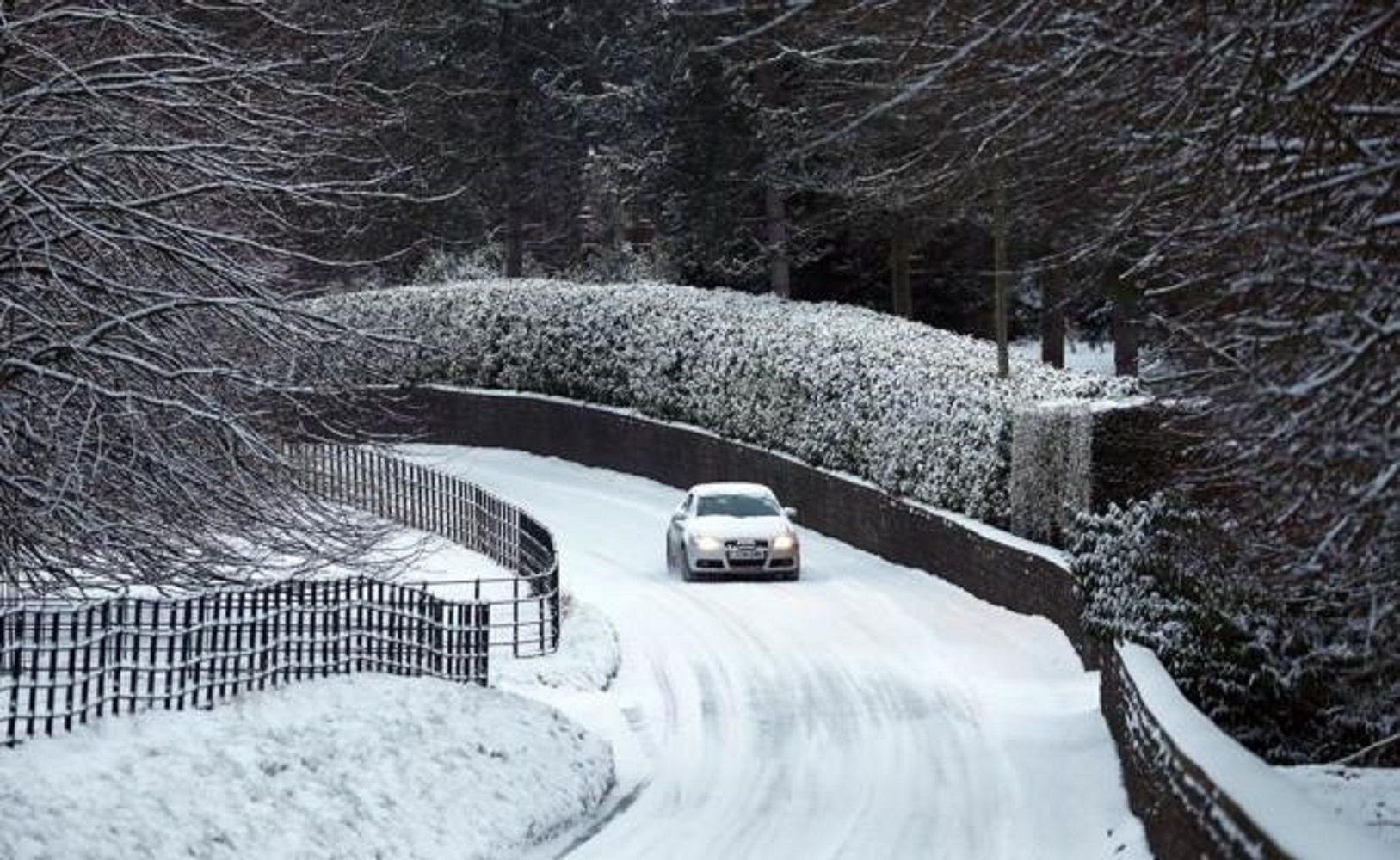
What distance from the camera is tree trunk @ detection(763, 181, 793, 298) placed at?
52.1m

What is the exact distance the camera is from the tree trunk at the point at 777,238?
52.1 m

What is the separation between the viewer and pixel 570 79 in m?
69.2

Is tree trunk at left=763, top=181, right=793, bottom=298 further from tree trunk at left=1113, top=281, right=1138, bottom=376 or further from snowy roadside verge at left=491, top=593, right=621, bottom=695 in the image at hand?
snowy roadside verge at left=491, top=593, right=621, bottom=695

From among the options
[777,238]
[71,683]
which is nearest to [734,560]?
[71,683]

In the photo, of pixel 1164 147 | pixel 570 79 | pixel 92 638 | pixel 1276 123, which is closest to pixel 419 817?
pixel 92 638

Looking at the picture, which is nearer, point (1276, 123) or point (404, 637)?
point (1276, 123)

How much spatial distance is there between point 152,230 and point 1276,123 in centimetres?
908

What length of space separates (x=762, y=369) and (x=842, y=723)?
2127 cm

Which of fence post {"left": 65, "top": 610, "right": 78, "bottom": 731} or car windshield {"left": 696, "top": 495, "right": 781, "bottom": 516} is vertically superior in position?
fence post {"left": 65, "top": 610, "right": 78, "bottom": 731}

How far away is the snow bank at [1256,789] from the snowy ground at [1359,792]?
99 cm

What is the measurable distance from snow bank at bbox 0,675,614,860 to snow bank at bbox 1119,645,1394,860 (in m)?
5.49

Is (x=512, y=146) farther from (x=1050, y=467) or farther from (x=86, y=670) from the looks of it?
(x=86, y=670)

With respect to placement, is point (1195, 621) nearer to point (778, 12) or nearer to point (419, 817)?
point (419, 817)

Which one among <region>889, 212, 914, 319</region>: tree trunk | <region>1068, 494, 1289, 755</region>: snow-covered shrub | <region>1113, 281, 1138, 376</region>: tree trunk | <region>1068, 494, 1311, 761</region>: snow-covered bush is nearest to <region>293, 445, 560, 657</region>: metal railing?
<region>1068, 494, 1289, 755</region>: snow-covered shrub
